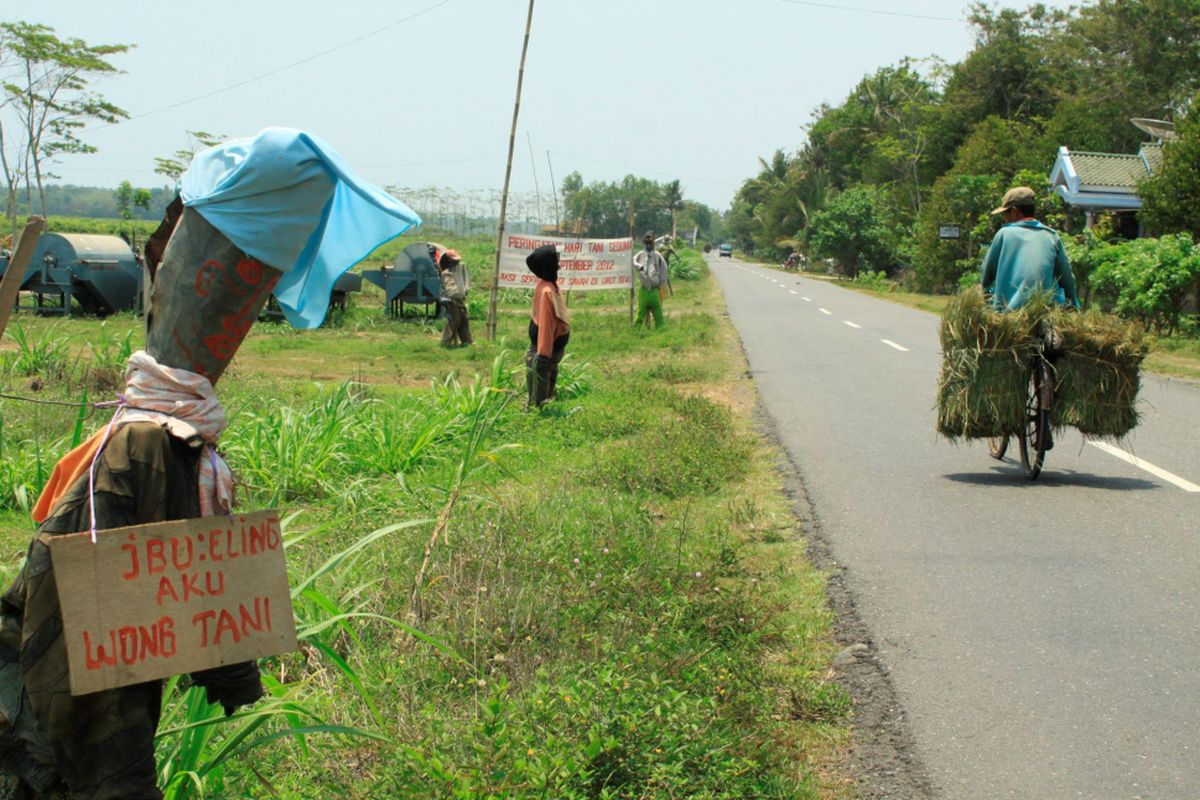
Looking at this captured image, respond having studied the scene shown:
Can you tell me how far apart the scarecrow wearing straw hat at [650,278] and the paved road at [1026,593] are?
9.06 metres

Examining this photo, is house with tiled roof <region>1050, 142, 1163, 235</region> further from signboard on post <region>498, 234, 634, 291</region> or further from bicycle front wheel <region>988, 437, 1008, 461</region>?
bicycle front wheel <region>988, 437, 1008, 461</region>

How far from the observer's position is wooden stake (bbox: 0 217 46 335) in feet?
8.70

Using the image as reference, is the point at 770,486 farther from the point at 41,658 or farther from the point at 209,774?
the point at 41,658

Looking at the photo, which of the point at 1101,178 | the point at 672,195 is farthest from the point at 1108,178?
the point at 672,195

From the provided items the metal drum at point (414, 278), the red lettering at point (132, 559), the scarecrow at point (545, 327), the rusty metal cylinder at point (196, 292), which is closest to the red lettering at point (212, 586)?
the red lettering at point (132, 559)

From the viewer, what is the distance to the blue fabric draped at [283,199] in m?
2.56

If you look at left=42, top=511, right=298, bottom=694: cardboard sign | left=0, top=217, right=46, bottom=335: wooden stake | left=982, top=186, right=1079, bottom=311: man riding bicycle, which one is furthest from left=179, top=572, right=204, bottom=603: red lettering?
left=982, top=186, right=1079, bottom=311: man riding bicycle

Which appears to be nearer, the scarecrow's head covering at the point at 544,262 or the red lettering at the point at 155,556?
the red lettering at the point at 155,556

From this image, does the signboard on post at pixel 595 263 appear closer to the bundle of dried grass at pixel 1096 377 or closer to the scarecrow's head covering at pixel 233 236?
the bundle of dried grass at pixel 1096 377

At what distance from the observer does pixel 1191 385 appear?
46.7ft

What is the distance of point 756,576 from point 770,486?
243 centimetres

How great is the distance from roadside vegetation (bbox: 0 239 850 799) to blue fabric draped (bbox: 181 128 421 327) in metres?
0.94

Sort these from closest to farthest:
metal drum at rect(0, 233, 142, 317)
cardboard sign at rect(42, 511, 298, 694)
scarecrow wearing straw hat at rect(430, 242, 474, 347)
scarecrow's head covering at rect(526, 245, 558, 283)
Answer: cardboard sign at rect(42, 511, 298, 694)
scarecrow's head covering at rect(526, 245, 558, 283)
scarecrow wearing straw hat at rect(430, 242, 474, 347)
metal drum at rect(0, 233, 142, 317)

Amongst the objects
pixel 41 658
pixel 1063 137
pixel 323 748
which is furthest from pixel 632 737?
pixel 1063 137
